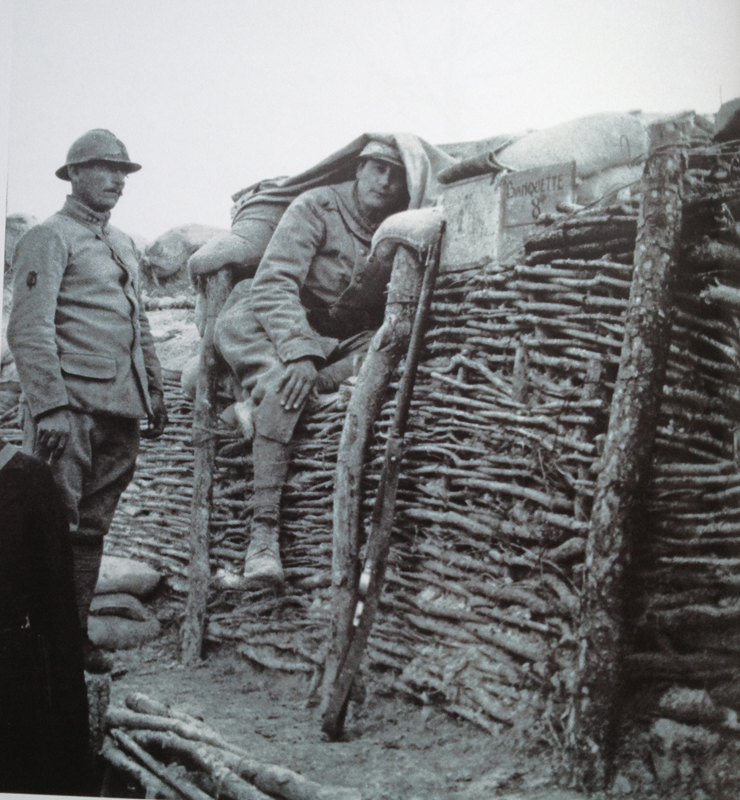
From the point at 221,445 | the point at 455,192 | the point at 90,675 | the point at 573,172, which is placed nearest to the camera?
the point at 573,172

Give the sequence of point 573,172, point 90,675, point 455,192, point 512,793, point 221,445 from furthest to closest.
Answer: point 221,445, point 90,675, point 455,192, point 573,172, point 512,793

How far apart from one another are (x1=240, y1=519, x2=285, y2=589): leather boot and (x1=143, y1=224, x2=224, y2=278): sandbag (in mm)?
759

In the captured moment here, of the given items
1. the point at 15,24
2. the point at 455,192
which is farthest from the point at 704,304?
the point at 15,24

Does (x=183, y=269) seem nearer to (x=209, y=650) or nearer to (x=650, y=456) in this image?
(x=209, y=650)

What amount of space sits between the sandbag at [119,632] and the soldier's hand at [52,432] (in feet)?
1.51

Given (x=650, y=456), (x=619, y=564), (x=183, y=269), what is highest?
(x=183, y=269)

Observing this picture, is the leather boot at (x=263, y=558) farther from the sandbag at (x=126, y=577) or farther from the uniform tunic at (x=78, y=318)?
the uniform tunic at (x=78, y=318)

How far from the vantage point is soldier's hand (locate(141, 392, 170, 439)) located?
231cm

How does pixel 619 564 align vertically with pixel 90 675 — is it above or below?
above

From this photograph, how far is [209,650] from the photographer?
2.32 metres

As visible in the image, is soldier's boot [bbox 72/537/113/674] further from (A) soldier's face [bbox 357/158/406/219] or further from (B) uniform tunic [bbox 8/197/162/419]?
(A) soldier's face [bbox 357/158/406/219]

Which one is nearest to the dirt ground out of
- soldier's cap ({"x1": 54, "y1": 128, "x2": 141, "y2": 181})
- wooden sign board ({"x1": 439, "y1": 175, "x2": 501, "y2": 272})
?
wooden sign board ({"x1": 439, "y1": 175, "x2": 501, "y2": 272})

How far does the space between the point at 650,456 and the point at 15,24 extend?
1.82m

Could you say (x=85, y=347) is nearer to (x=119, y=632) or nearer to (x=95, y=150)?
(x=95, y=150)
